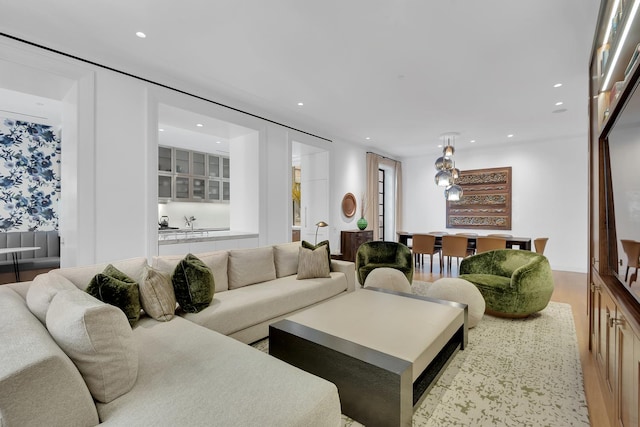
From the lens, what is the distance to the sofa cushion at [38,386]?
0.86 m

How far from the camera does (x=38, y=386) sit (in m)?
0.93

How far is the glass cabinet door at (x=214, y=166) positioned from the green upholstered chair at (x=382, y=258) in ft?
13.6

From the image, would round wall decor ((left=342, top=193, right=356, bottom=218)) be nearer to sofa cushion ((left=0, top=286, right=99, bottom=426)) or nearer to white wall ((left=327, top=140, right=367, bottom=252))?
white wall ((left=327, top=140, right=367, bottom=252))

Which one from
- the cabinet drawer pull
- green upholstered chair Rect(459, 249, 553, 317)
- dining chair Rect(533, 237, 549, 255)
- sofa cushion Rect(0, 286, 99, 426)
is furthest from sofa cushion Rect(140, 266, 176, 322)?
dining chair Rect(533, 237, 549, 255)

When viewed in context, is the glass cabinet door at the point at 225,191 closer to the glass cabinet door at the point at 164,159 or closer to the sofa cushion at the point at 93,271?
the glass cabinet door at the point at 164,159

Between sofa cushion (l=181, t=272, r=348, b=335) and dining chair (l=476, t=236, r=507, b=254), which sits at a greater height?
dining chair (l=476, t=236, r=507, b=254)

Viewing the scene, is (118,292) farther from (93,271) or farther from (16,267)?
(16,267)

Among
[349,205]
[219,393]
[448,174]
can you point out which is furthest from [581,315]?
[349,205]

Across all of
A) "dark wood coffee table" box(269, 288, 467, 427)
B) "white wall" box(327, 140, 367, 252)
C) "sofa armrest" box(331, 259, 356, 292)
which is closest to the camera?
"dark wood coffee table" box(269, 288, 467, 427)

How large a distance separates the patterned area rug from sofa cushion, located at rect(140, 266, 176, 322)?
34.3 inches

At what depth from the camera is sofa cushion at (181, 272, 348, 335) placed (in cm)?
243

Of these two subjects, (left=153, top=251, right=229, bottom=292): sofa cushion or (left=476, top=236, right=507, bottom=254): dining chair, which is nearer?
(left=153, top=251, right=229, bottom=292): sofa cushion

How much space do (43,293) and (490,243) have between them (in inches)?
226

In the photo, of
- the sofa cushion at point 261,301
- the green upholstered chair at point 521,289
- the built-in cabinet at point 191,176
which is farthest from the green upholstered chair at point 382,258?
the built-in cabinet at point 191,176
